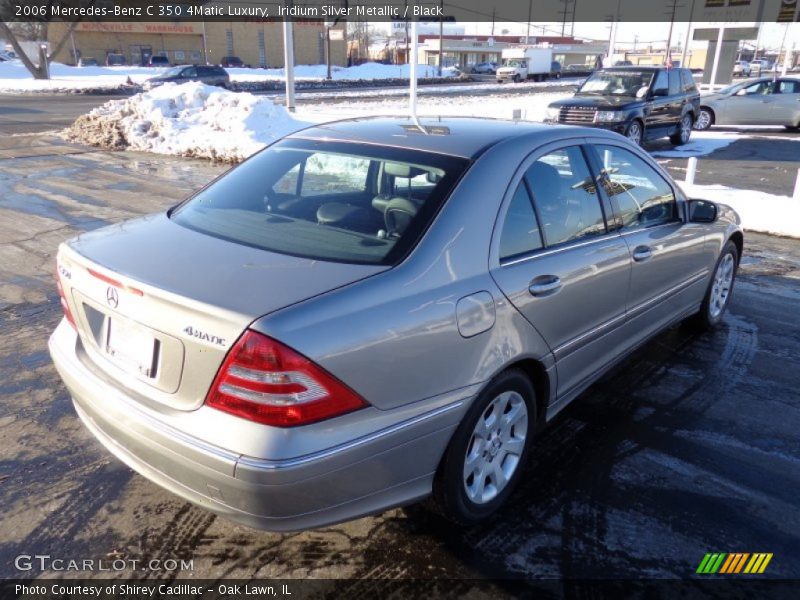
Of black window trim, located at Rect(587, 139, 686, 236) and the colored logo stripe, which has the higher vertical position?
black window trim, located at Rect(587, 139, 686, 236)

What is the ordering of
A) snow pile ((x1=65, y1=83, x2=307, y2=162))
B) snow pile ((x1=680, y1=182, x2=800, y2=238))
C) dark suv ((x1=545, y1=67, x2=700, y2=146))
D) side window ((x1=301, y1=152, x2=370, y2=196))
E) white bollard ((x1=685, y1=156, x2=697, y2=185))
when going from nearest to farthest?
side window ((x1=301, y1=152, x2=370, y2=196)) < snow pile ((x1=680, y1=182, x2=800, y2=238)) < white bollard ((x1=685, y1=156, x2=697, y2=185)) < snow pile ((x1=65, y1=83, x2=307, y2=162)) < dark suv ((x1=545, y1=67, x2=700, y2=146))

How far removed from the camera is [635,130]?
14.7 meters

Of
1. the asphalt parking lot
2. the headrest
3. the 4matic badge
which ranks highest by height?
the headrest

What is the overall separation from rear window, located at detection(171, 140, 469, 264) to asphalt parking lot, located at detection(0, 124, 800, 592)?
50.1 inches

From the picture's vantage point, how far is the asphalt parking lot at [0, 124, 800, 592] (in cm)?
268

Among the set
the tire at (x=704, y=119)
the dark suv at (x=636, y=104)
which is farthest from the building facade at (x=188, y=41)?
the dark suv at (x=636, y=104)

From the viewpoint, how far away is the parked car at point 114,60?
62594 millimetres

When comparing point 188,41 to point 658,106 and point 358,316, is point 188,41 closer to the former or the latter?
point 658,106

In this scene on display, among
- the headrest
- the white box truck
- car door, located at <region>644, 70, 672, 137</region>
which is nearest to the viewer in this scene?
the headrest

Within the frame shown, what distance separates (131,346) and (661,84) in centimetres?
1609

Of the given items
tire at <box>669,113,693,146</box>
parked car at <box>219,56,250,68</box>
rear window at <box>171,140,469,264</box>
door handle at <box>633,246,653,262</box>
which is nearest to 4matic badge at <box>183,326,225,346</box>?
rear window at <box>171,140,469,264</box>

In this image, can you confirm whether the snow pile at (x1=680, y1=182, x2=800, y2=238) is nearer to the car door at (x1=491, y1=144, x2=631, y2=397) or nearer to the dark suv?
the dark suv

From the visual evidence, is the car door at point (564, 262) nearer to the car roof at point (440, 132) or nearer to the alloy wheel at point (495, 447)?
the car roof at point (440, 132)

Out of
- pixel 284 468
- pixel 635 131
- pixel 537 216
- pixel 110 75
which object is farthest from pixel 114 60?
pixel 284 468
